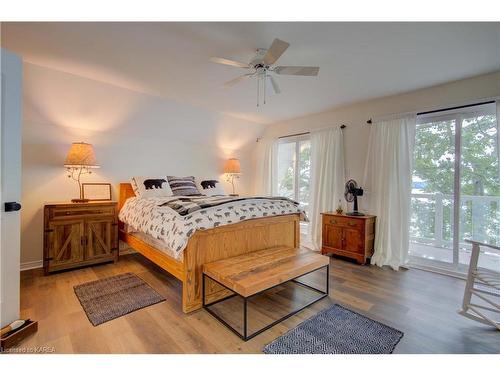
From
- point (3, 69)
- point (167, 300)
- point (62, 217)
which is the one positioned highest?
point (3, 69)

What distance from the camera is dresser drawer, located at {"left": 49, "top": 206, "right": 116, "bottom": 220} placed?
2794mm

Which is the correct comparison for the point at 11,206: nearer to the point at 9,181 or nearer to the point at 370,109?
the point at 9,181

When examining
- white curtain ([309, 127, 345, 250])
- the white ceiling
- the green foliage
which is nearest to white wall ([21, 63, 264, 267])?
the white ceiling

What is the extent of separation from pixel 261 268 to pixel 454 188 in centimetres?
270

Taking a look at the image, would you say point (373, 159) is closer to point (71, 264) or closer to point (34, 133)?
point (71, 264)

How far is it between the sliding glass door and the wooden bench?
183 centimetres

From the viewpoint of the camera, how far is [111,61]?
2471 mm

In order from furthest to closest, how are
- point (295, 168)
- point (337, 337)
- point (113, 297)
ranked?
point (295, 168)
point (113, 297)
point (337, 337)

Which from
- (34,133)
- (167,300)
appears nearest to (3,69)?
(34,133)

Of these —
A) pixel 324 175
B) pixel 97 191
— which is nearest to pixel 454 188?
pixel 324 175

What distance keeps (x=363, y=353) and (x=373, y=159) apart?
2666mm

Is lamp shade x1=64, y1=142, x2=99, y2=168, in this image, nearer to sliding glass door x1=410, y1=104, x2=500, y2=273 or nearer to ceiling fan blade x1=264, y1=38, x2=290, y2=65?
ceiling fan blade x1=264, y1=38, x2=290, y2=65

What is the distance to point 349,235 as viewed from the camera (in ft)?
11.2
